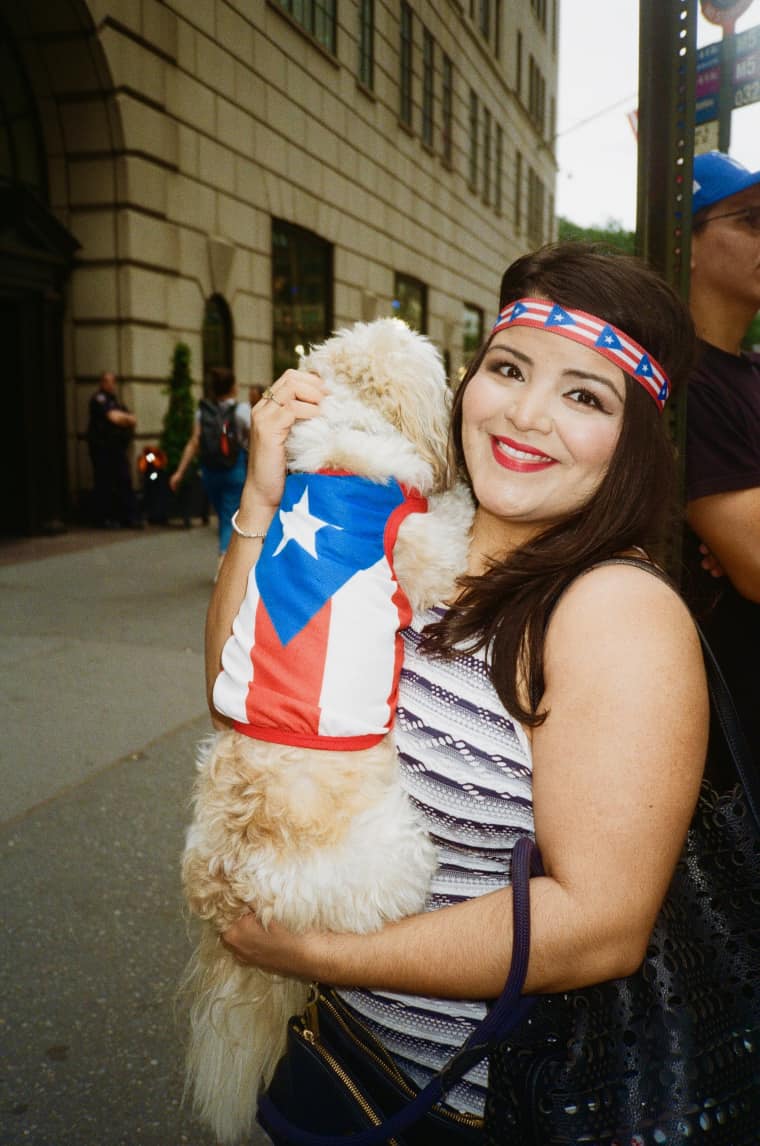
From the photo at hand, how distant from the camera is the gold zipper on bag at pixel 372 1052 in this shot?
133 cm

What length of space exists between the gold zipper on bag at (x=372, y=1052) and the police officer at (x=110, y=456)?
9.86 m

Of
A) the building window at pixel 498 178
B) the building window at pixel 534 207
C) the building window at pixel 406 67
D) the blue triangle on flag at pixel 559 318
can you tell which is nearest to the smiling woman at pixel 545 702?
the blue triangle on flag at pixel 559 318

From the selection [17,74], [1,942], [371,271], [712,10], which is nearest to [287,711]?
[1,942]

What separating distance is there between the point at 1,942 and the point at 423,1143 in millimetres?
2131

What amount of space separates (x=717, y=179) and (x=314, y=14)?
656cm

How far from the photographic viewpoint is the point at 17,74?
1000cm

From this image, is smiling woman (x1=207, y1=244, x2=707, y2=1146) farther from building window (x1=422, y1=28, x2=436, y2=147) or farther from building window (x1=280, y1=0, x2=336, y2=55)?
building window (x1=422, y1=28, x2=436, y2=147)

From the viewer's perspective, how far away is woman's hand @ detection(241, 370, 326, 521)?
5.89ft

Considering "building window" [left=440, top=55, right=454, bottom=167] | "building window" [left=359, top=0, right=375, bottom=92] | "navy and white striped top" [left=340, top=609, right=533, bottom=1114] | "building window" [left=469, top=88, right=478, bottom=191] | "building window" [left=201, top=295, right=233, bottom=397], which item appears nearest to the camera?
"navy and white striped top" [left=340, top=609, right=533, bottom=1114]

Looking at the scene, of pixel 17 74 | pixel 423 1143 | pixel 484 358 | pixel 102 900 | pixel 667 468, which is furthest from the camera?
pixel 17 74

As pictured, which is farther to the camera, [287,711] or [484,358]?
[484,358]

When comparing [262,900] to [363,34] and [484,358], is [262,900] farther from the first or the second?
[363,34]

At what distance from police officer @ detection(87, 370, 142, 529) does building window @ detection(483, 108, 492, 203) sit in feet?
26.6

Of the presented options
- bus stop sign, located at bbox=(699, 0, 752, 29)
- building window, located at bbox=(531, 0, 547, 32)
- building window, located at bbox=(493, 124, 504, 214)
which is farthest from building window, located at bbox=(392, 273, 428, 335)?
building window, located at bbox=(531, 0, 547, 32)
